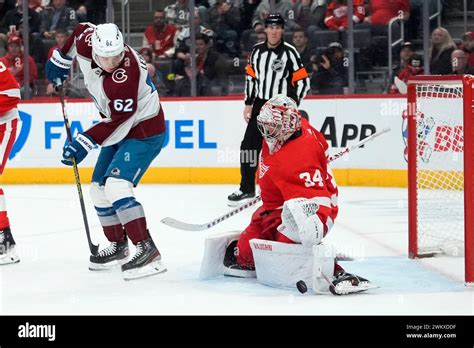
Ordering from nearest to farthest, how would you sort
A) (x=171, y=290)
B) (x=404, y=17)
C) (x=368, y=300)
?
(x=368, y=300)
(x=171, y=290)
(x=404, y=17)

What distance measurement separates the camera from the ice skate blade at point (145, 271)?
15.3ft

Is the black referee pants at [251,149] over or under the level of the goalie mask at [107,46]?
under

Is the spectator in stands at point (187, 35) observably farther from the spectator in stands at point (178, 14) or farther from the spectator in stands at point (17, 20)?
the spectator in stands at point (17, 20)

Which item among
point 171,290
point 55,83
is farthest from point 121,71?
point 171,290

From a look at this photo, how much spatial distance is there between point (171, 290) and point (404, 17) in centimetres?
500

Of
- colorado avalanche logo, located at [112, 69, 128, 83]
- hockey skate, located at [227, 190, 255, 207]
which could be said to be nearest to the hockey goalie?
colorado avalanche logo, located at [112, 69, 128, 83]

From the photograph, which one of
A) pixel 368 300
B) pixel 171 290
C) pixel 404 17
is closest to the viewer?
pixel 368 300

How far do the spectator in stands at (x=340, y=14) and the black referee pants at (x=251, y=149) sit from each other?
172 centimetres

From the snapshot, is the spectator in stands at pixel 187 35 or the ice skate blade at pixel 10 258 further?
the spectator in stands at pixel 187 35

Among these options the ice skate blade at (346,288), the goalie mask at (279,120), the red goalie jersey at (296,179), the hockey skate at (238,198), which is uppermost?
the goalie mask at (279,120)

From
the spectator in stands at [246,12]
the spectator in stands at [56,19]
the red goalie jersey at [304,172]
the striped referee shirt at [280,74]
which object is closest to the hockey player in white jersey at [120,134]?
the red goalie jersey at [304,172]

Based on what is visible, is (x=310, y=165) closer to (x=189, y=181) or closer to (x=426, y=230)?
(x=426, y=230)

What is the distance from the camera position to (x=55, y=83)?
17.0 feet

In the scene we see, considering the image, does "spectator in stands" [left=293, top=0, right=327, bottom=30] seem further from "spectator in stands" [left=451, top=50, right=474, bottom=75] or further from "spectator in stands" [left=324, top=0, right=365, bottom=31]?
"spectator in stands" [left=451, top=50, right=474, bottom=75]
